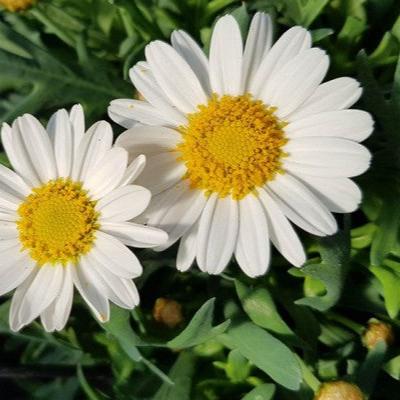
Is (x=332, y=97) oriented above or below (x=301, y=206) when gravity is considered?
above

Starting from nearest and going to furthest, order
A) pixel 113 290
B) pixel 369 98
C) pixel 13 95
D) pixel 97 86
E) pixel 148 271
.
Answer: pixel 113 290
pixel 369 98
pixel 148 271
pixel 97 86
pixel 13 95

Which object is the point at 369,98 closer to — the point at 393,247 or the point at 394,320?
the point at 393,247

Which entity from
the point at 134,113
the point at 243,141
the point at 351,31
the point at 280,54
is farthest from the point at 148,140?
the point at 351,31

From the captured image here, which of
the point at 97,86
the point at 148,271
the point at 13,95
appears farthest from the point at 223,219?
the point at 13,95

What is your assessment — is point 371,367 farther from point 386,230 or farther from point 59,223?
point 59,223

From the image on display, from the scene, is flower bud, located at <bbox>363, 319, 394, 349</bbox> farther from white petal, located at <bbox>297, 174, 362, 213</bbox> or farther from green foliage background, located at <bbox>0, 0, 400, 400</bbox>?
white petal, located at <bbox>297, 174, 362, 213</bbox>

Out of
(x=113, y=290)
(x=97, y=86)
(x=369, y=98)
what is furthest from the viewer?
(x=97, y=86)
